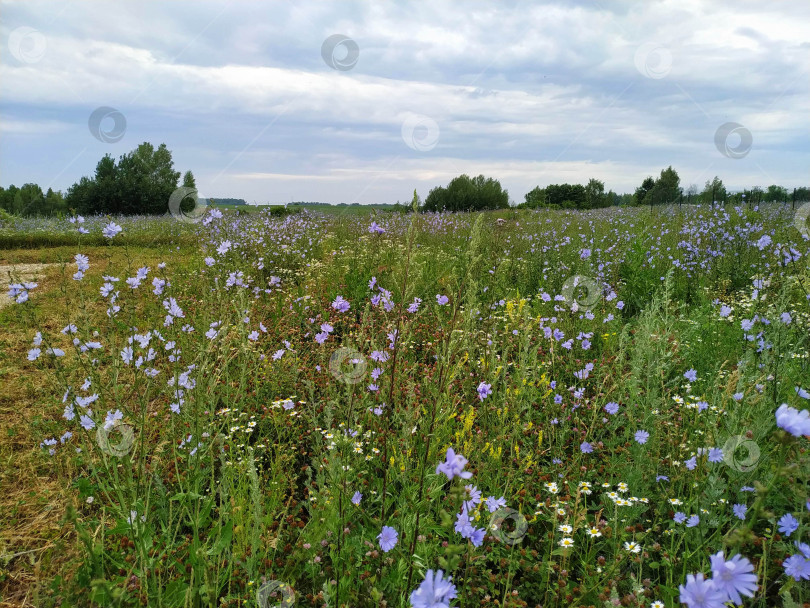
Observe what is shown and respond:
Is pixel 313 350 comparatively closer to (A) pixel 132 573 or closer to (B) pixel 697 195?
(A) pixel 132 573

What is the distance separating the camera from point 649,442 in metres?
2.34

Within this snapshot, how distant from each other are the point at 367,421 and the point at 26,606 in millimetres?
1663

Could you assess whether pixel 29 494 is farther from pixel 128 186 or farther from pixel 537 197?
pixel 128 186

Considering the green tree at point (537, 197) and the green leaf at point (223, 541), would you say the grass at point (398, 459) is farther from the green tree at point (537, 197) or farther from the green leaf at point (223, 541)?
the green tree at point (537, 197)

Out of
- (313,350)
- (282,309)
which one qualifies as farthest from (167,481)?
(282,309)

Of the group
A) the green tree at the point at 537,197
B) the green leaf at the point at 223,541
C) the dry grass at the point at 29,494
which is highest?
the green tree at the point at 537,197

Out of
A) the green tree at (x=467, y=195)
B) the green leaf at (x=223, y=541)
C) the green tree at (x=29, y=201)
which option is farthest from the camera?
the green tree at (x=467, y=195)

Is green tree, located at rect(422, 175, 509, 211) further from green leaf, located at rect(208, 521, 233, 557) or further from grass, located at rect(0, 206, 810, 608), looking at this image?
green leaf, located at rect(208, 521, 233, 557)

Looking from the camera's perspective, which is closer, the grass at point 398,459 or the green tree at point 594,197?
the grass at point 398,459

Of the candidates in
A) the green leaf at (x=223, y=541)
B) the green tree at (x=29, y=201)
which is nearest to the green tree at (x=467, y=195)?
the green tree at (x=29, y=201)

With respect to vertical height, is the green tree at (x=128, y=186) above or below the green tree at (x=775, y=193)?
above

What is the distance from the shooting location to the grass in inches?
66.1

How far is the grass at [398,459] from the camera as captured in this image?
168cm

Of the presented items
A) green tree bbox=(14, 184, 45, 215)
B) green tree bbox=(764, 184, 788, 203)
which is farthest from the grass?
green tree bbox=(14, 184, 45, 215)
